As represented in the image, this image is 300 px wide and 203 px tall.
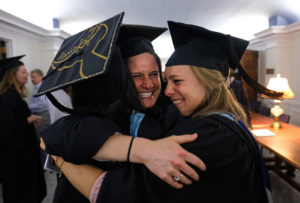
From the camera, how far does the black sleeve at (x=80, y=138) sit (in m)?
0.74

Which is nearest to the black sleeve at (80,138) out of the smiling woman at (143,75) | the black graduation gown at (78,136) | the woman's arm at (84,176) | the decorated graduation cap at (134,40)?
the black graduation gown at (78,136)

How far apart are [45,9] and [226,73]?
4910mm

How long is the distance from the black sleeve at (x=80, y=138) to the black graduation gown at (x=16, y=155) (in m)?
2.32

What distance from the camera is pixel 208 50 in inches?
41.9

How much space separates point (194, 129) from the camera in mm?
776

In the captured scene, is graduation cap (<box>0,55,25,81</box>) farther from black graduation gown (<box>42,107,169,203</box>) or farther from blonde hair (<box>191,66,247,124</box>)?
blonde hair (<box>191,66,247,124</box>)

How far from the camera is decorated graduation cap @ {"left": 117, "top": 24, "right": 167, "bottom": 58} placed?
1160 mm

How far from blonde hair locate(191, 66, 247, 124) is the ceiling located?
4005 millimetres

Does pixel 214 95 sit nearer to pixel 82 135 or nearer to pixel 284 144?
pixel 82 135

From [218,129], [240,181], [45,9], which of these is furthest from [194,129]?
[45,9]

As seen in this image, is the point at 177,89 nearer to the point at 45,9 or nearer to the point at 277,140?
the point at 277,140

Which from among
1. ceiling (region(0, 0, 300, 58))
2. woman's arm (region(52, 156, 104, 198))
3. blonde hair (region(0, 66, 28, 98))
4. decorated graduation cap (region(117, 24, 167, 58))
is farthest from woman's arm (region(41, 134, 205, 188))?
ceiling (region(0, 0, 300, 58))

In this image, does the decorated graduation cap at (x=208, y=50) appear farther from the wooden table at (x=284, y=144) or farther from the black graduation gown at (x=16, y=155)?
the black graduation gown at (x=16, y=155)

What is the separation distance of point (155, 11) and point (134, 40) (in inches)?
169
